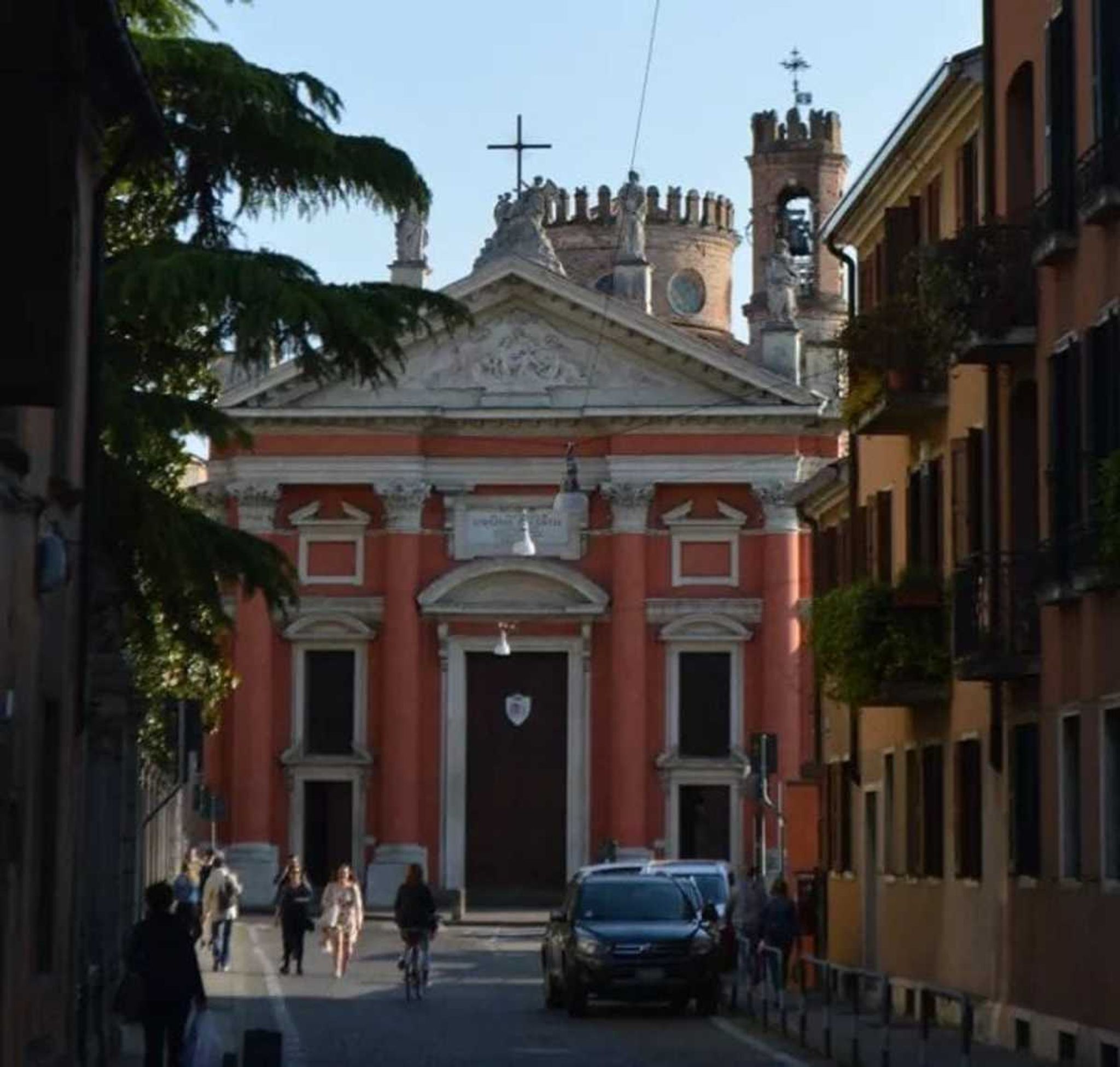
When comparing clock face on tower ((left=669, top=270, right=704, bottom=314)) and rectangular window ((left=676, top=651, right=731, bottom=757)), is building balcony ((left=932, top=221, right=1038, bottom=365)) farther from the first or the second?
clock face on tower ((left=669, top=270, right=704, bottom=314))

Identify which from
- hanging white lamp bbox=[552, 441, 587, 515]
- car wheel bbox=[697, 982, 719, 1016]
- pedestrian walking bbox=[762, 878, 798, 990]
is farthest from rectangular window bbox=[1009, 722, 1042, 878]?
hanging white lamp bbox=[552, 441, 587, 515]

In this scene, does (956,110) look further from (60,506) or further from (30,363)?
(30,363)

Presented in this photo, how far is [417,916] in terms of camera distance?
1572 inches

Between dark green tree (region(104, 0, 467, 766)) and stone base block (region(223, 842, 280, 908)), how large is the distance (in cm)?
4597

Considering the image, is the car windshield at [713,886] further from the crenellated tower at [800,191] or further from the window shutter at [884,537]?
the crenellated tower at [800,191]

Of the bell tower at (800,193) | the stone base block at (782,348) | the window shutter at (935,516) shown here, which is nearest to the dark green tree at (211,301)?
the window shutter at (935,516)

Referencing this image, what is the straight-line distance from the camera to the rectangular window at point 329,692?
72062 millimetres

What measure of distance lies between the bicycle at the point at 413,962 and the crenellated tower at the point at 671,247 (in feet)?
208

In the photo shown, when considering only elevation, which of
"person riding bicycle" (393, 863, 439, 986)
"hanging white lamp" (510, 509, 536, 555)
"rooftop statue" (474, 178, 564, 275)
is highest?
"rooftop statue" (474, 178, 564, 275)

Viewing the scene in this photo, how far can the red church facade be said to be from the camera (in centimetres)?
7156

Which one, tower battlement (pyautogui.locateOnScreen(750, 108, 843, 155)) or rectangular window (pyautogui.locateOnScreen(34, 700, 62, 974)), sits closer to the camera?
rectangular window (pyautogui.locateOnScreen(34, 700, 62, 974))

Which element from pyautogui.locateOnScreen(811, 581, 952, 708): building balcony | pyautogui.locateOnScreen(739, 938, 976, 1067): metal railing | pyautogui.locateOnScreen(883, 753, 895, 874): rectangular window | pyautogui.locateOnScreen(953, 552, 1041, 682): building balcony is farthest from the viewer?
pyautogui.locateOnScreen(883, 753, 895, 874): rectangular window

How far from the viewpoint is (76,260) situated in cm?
2142

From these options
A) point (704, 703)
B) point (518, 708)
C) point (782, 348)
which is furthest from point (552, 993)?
point (782, 348)
